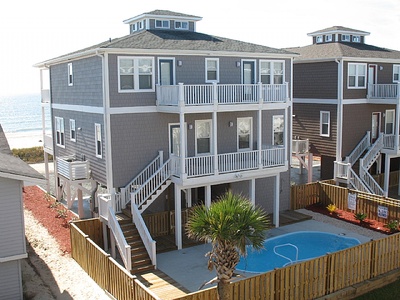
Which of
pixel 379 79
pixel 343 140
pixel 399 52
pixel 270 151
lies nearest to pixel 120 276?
pixel 270 151

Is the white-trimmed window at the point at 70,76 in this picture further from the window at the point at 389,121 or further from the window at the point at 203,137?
the window at the point at 389,121

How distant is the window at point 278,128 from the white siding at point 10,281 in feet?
47.2

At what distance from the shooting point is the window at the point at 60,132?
2573cm

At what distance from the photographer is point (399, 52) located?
106 ft

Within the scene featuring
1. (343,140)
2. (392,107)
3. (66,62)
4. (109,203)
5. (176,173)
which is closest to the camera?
(109,203)

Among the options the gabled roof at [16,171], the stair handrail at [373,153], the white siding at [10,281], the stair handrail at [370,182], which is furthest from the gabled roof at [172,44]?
the white siding at [10,281]

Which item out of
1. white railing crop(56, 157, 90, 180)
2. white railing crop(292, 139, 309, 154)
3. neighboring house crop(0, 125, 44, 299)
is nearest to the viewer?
neighboring house crop(0, 125, 44, 299)

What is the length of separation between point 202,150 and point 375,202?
8.90 meters

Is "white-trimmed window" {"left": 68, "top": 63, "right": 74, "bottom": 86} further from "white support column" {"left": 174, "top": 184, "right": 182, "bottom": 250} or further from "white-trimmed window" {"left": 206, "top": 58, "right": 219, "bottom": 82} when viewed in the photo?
"white support column" {"left": 174, "top": 184, "right": 182, "bottom": 250}

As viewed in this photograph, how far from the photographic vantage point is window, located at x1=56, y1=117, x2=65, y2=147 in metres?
25.7

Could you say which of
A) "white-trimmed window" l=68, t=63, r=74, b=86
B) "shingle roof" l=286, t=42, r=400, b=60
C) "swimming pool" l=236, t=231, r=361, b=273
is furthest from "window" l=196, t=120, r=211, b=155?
"shingle roof" l=286, t=42, r=400, b=60

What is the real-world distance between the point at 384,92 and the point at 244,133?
421 inches

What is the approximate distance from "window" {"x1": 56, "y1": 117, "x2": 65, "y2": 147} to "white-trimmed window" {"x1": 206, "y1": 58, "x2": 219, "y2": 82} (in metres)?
9.03

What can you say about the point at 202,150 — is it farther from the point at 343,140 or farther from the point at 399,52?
the point at 399,52
